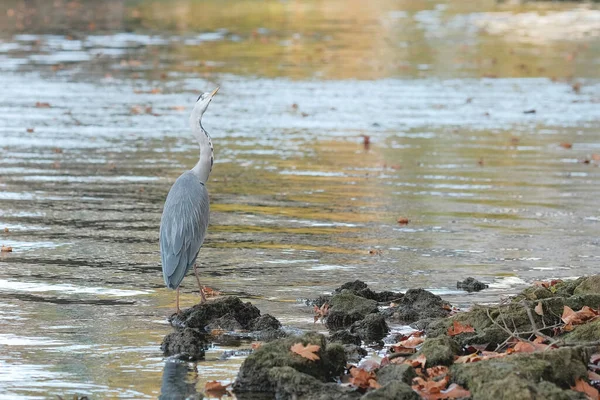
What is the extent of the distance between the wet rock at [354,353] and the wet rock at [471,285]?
2118mm

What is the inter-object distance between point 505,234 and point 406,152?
209 inches

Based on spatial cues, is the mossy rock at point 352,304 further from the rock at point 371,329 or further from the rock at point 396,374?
the rock at point 396,374

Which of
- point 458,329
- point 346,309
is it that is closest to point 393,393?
point 458,329

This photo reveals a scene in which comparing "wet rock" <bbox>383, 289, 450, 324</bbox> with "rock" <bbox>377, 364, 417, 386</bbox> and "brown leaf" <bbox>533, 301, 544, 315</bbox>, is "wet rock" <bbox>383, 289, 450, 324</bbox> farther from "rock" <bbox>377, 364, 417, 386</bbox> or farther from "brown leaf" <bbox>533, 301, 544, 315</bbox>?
"rock" <bbox>377, 364, 417, 386</bbox>

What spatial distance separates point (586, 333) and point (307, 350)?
6.12 feet

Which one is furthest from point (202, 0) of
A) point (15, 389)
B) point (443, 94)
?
point (15, 389)

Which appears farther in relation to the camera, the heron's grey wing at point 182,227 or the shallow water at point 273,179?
the shallow water at point 273,179

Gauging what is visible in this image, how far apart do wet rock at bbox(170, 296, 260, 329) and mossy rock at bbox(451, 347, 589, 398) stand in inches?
86.2

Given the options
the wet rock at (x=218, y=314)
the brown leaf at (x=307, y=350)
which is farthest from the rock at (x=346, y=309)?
the brown leaf at (x=307, y=350)

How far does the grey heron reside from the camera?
9.16m

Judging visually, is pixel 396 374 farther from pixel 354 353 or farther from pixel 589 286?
pixel 589 286

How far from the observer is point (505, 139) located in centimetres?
1902

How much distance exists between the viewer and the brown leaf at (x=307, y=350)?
730 cm

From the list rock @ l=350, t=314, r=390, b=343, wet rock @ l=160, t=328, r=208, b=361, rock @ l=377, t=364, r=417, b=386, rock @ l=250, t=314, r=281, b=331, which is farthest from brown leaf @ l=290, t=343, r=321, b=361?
rock @ l=250, t=314, r=281, b=331
